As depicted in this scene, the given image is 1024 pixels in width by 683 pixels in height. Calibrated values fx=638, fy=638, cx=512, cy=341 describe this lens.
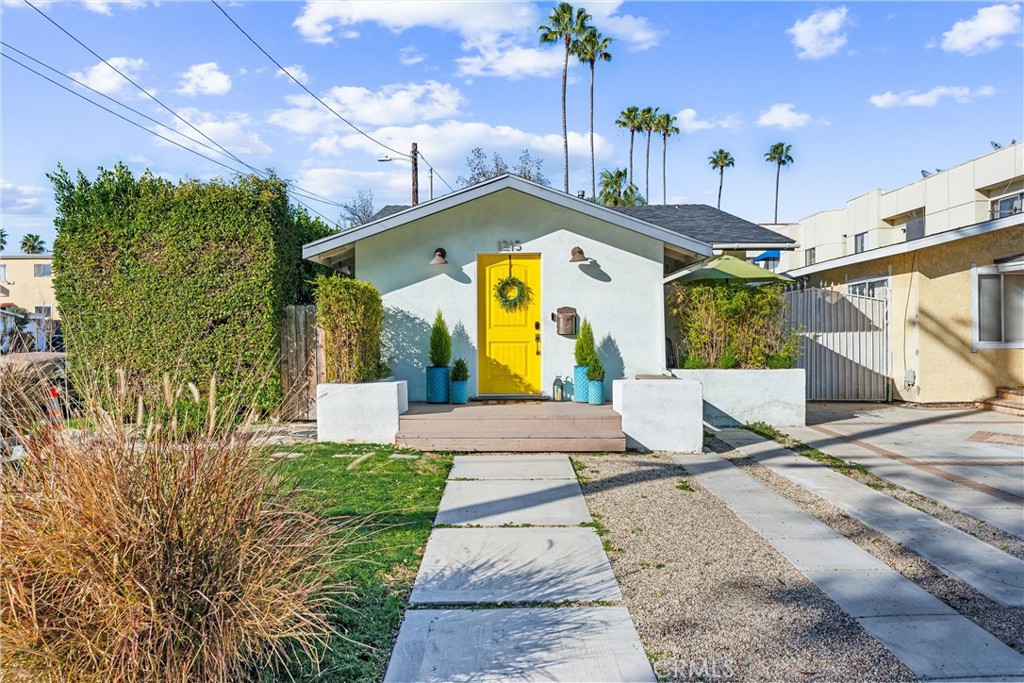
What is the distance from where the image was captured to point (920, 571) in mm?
4293

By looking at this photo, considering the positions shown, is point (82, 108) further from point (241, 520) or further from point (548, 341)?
point (241, 520)

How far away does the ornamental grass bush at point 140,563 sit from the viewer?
2.42m

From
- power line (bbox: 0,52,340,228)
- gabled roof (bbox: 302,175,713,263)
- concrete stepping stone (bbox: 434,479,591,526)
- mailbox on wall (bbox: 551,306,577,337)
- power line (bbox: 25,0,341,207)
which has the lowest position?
concrete stepping stone (bbox: 434,479,591,526)

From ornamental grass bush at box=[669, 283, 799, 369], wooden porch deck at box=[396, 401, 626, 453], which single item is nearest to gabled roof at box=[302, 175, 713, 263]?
ornamental grass bush at box=[669, 283, 799, 369]

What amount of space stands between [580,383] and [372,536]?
5519 mm

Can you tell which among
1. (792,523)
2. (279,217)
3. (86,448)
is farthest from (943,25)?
(86,448)

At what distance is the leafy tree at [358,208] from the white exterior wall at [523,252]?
85.7 ft

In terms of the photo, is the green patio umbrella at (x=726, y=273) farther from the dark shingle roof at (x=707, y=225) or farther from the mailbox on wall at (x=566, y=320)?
the mailbox on wall at (x=566, y=320)

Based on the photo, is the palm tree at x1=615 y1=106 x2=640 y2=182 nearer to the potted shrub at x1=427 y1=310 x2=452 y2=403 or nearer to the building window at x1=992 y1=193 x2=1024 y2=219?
the building window at x1=992 y1=193 x2=1024 y2=219

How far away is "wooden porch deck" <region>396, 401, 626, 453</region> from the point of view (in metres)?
8.09

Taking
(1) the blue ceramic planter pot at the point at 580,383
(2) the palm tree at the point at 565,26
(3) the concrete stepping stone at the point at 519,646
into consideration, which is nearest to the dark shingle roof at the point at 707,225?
(1) the blue ceramic planter pot at the point at 580,383

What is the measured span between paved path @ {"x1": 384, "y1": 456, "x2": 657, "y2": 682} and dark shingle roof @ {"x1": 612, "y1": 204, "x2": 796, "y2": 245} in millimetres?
7555

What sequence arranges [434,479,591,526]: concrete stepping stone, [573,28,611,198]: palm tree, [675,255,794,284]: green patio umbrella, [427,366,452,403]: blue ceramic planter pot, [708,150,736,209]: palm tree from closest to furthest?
1. [434,479,591,526]: concrete stepping stone
2. [427,366,452,403]: blue ceramic planter pot
3. [675,255,794,284]: green patio umbrella
4. [573,28,611,198]: palm tree
5. [708,150,736,209]: palm tree

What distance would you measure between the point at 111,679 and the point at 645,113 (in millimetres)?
45189
